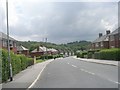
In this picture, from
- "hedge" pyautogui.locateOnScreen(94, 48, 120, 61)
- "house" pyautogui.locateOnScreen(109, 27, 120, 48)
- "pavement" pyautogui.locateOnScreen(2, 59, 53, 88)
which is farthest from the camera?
"house" pyautogui.locateOnScreen(109, 27, 120, 48)

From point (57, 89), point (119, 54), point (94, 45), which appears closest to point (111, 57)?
point (119, 54)

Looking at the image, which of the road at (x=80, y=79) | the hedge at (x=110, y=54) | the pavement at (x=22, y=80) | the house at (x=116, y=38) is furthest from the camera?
the house at (x=116, y=38)

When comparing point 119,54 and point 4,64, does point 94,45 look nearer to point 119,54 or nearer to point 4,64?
point 119,54

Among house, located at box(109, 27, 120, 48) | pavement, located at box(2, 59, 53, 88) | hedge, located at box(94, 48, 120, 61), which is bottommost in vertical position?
pavement, located at box(2, 59, 53, 88)

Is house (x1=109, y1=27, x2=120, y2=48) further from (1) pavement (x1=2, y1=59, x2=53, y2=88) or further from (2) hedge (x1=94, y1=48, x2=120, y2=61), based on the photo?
(1) pavement (x1=2, y1=59, x2=53, y2=88)

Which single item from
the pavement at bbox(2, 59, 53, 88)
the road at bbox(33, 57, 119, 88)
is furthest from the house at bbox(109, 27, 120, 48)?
the pavement at bbox(2, 59, 53, 88)

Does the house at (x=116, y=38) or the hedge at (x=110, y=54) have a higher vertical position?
the house at (x=116, y=38)

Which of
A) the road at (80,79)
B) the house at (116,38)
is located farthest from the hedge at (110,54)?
the road at (80,79)

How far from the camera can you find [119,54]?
2190 inches

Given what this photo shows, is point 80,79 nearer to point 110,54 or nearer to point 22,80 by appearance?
point 22,80

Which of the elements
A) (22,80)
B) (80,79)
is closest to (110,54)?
(22,80)

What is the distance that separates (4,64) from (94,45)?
98.1 metres

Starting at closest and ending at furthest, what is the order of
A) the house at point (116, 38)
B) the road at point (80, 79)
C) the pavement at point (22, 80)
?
the road at point (80, 79)
the pavement at point (22, 80)
the house at point (116, 38)

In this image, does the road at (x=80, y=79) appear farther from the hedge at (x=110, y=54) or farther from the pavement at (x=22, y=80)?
the hedge at (x=110, y=54)
